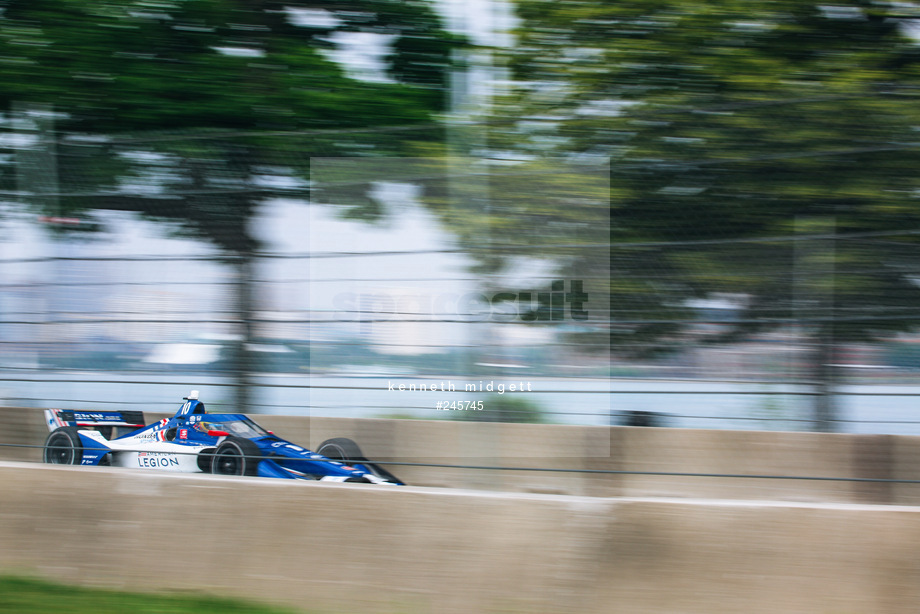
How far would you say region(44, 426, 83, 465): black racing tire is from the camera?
451cm

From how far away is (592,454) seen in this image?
14.0 ft

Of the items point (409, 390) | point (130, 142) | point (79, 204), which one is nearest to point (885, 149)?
point (409, 390)

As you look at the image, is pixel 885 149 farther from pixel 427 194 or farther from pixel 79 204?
pixel 79 204

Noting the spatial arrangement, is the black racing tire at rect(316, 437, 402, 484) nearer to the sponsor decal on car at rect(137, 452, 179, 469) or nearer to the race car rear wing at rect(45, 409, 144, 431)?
the race car rear wing at rect(45, 409, 144, 431)

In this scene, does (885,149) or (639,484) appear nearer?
(885,149)

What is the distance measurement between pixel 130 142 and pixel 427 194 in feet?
5.34

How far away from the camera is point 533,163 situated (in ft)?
11.9

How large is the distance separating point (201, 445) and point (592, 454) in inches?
97.8

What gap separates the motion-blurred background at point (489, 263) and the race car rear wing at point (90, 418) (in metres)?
0.14

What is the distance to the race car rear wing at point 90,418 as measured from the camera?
14.3 feet

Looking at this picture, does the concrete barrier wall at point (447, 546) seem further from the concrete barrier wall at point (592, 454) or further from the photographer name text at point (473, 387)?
the photographer name text at point (473, 387)

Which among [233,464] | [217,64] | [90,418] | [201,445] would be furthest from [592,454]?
[217,64]

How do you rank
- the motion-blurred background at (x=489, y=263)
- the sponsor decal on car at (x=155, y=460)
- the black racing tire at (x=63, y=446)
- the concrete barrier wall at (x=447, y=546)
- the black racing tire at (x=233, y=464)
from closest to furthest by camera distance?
the concrete barrier wall at (x=447, y=546), the motion-blurred background at (x=489, y=263), the black racing tire at (x=233, y=464), the black racing tire at (x=63, y=446), the sponsor decal on car at (x=155, y=460)

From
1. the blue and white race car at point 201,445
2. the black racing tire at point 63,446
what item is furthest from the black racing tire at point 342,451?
the black racing tire at point 63,446
